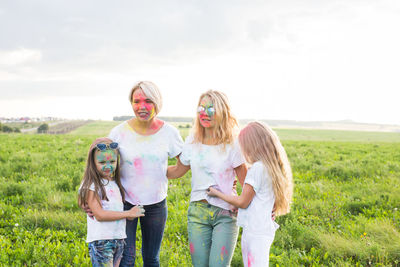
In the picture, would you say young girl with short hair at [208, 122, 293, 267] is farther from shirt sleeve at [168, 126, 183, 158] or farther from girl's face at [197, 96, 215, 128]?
shirt sleeve at [168, 126, 183, 158]

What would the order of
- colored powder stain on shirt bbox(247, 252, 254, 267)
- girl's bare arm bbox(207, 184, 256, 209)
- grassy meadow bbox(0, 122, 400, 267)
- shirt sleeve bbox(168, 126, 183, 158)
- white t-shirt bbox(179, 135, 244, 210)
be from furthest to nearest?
grassy meadow bbox(0, 122, 400, 267) < shirt sleeve bbox(168, 126, 183, 158) < white t-shirt bbox(179, 135, 244, 210) < girl's bare arm bbox(207, 184, 256, 209) < colored powder stain on shirt bbox(247, 252, 254, 267)

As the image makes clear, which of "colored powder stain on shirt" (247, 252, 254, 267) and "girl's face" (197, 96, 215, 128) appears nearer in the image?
"colored powder stain on shirt" (247, 252, 254, 267)

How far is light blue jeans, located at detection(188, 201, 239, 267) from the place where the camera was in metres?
3.20

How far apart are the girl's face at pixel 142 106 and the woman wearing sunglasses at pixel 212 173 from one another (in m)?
0.56

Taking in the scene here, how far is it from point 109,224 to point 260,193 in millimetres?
1627

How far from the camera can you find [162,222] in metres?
3.68

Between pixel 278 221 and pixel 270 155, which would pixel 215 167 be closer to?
pixel 270 155

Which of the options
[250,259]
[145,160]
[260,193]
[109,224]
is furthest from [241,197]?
[109,224]

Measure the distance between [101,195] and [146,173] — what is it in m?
0.55

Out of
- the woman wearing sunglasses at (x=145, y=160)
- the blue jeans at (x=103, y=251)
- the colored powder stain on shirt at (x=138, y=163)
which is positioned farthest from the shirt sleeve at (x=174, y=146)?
the blue jeans at (x=103, y=251)

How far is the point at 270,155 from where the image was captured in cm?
327

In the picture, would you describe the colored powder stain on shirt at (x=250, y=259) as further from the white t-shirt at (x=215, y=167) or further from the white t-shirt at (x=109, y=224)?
the white t-shirt at (x=109, y=224)

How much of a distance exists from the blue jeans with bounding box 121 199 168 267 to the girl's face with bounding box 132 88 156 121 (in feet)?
3.43

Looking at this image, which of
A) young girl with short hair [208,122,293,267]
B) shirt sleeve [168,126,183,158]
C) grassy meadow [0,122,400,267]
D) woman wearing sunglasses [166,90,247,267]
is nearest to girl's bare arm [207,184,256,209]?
young girl with short hair [208,122,293,267]
